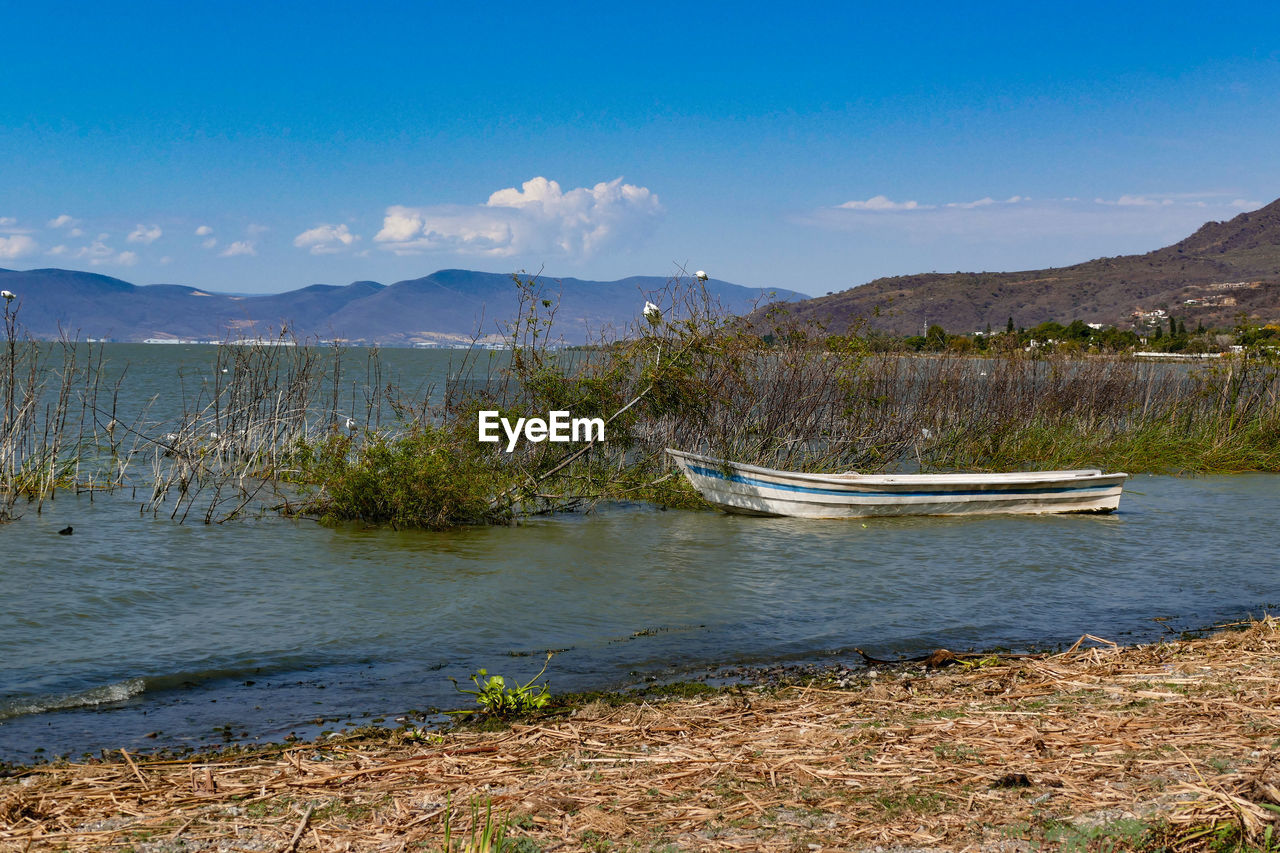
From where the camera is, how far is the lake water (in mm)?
7184

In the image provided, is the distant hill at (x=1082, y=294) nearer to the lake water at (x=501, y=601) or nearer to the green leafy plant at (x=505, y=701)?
the lake water at (x=501, y=601)

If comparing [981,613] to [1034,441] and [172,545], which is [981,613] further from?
[1034,441]

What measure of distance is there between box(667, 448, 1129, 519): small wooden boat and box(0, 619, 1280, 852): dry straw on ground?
9040 millimetres

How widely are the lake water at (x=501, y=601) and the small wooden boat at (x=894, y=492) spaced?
11.5 inches

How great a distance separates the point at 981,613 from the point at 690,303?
7159 millimetres

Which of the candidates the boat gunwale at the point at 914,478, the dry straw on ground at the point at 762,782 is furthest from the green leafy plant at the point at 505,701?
the boat gunwale at the point at 914,478

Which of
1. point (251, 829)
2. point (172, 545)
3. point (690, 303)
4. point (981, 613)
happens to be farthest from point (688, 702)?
point (690, 303)

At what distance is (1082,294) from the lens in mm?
119875

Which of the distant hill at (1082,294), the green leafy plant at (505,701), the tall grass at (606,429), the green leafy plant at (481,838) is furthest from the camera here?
the distant hill at (1082,294)

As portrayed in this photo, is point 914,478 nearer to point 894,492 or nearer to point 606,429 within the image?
point 894,492

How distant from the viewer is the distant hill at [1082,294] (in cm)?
10669

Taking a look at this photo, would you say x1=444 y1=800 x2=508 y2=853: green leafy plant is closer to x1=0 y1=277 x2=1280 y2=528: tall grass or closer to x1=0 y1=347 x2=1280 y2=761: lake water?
x1=0 y1=347 x2=1280 y2=761: lake water

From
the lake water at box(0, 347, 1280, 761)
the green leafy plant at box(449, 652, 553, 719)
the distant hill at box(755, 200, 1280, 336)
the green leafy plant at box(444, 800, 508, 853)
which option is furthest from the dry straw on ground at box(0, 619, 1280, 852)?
the distant hill at box(755, 200, 1280, 336)

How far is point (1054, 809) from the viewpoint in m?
3.78
